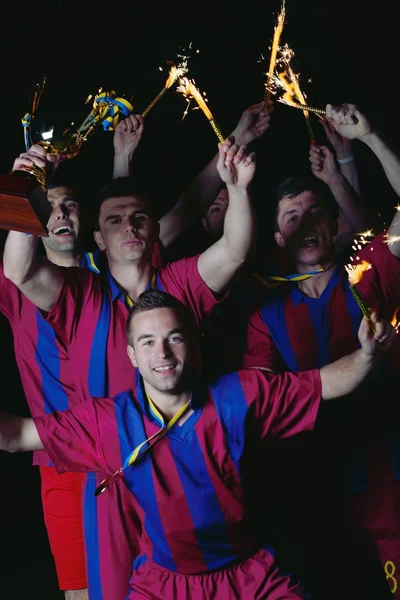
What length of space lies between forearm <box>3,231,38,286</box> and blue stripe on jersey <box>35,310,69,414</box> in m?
0.30

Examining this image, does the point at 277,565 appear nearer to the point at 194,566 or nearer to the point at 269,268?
the point at 194,566

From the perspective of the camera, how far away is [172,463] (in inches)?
93.4

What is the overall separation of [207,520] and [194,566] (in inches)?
5.1

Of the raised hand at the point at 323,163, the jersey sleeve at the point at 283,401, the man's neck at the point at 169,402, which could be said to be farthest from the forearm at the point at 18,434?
the raised hand at the point at 323,163

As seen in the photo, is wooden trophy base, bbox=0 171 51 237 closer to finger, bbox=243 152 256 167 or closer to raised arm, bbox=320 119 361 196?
finger, bbox=243 152 256 167

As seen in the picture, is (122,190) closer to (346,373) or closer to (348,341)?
(348,341)

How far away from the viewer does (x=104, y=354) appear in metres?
2.63

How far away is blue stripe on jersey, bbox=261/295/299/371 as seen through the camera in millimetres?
2832

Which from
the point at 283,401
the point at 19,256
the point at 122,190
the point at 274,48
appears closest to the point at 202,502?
the point at 283,401

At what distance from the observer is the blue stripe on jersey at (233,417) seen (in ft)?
7.75

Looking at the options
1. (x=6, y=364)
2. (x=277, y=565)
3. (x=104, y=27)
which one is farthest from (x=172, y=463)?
(x=104, y=27)

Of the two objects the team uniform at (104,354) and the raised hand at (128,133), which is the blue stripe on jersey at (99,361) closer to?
the team uniform at (104,354)

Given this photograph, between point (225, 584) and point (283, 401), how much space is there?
0.51 meters

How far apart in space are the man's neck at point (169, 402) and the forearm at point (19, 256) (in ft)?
1.60
